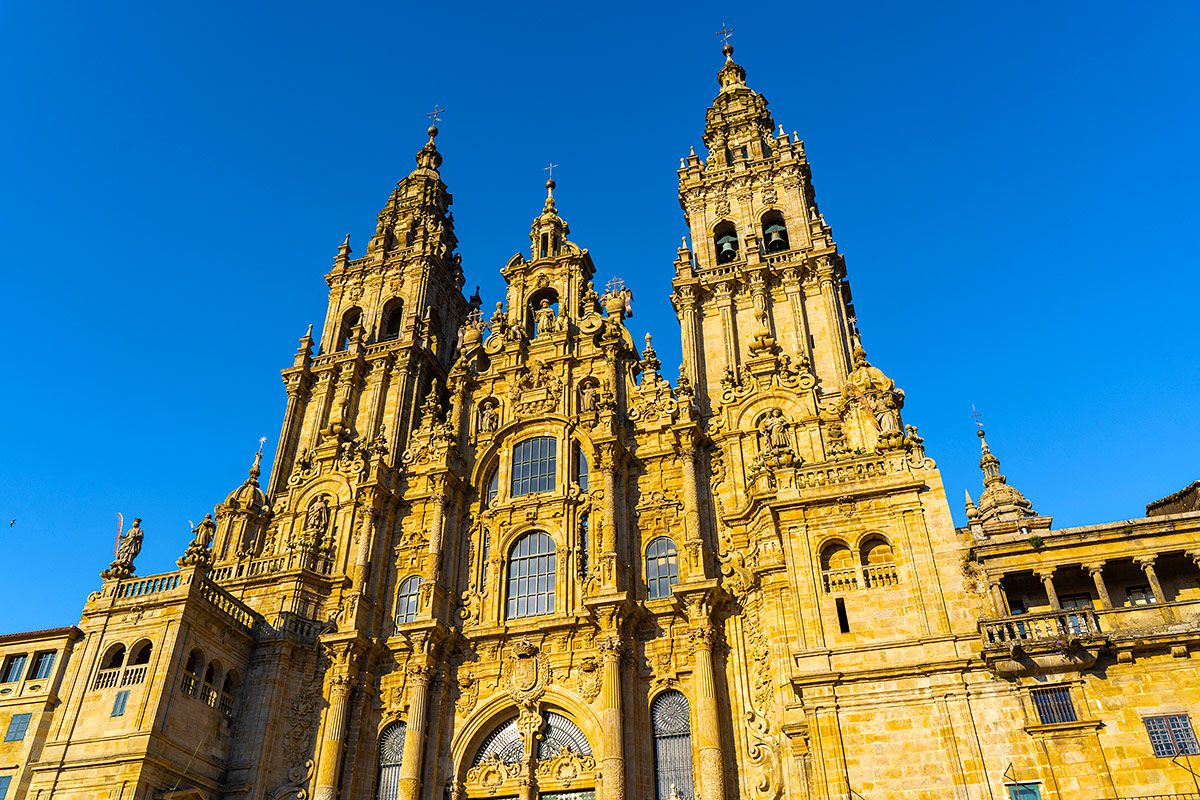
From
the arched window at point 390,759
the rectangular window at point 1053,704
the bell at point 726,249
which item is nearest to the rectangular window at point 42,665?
the arched window at point 390,759

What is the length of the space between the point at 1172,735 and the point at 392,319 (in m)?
35.0

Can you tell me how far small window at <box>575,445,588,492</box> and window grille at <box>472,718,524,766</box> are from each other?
27.8 feet

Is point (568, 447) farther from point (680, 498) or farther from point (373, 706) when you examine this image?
point (373, 706)

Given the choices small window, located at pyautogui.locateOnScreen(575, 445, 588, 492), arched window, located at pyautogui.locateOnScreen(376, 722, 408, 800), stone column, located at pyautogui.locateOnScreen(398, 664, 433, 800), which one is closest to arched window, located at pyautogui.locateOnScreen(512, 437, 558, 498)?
small window, located at pyautogui.locateOnScreen(575, 445, 588, 492)

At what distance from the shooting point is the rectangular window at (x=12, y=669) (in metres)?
27.8

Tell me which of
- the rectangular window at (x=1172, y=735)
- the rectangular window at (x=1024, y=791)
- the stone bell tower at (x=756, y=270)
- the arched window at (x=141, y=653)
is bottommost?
the rectangular window at (x=1024, y=791)

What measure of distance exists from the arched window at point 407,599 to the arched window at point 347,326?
13.4 m

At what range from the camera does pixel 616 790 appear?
2528 centimetres

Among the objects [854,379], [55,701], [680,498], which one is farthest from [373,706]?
[854,379]

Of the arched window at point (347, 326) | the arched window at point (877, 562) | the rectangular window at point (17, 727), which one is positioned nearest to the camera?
the arched window at point (877, 562)

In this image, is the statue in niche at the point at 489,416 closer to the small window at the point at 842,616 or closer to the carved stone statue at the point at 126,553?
the carved stone statue at the point at 126,553

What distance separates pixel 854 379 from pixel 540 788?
16.4 m

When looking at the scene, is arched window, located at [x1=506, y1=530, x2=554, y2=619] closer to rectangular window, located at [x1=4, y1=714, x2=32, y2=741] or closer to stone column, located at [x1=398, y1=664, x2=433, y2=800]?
stone column, located at [x1=398, y1=664, x2=433, y2=800]

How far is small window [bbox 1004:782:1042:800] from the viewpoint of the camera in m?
18.7
